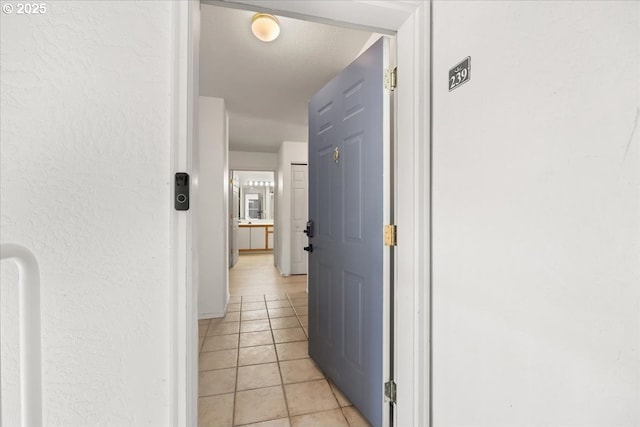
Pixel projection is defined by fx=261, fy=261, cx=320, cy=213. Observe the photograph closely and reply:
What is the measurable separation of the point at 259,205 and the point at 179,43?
327 inches

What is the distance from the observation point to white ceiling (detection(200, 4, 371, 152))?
6.13 ft

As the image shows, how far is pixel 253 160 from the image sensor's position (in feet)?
18.4

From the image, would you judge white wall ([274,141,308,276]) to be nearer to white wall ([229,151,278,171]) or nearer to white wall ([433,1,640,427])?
white wall ([229,151,278,171])

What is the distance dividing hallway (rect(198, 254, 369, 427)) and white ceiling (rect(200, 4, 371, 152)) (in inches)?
95.3

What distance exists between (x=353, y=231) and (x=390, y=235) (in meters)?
0.29

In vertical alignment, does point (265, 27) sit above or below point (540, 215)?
above

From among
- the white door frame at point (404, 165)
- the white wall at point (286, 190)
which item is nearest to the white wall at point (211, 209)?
the white wall at point (286, 190)

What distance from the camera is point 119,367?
0.79 metres

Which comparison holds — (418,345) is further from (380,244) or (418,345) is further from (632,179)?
(632,179)

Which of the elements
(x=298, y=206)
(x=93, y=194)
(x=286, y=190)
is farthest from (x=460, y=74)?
(x=298, y=206)

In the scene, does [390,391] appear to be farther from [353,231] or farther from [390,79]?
[390,79]

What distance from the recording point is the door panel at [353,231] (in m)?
1.30

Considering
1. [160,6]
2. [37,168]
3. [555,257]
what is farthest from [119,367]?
[555,257]

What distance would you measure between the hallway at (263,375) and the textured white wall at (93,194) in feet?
2.90
